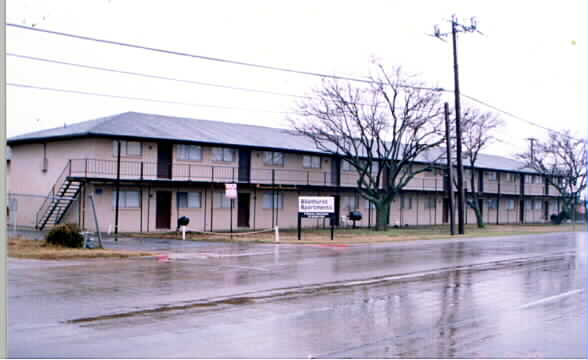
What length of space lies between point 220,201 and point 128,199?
6550mm

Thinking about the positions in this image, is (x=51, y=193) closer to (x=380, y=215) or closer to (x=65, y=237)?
(x=65, y=237)

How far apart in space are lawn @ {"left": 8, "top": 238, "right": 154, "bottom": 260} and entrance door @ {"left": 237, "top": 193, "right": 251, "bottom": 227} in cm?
1888

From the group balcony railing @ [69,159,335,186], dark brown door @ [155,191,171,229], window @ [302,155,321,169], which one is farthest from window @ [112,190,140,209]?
window @ [302,155,321,169]

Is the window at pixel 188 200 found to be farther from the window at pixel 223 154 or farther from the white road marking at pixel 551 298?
the white road marking at pixel 551 298

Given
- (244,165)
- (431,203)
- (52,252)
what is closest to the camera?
(52,252)

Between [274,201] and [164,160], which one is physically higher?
[164,160]

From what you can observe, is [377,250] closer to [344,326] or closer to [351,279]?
[351,279]

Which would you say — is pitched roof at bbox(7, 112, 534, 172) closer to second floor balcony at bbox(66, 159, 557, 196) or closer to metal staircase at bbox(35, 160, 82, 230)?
second floor balcony at bbox(66, 159, 557, 196)

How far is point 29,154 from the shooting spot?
127ft

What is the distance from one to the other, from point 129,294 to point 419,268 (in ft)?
29.2

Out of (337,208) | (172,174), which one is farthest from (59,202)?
(337,208)

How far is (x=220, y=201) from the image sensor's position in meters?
40.1

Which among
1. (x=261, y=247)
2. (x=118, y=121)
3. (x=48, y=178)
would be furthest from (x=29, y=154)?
(x=261, y=247)

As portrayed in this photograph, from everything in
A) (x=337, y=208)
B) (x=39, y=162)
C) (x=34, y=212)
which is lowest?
(x=34, y=212)
